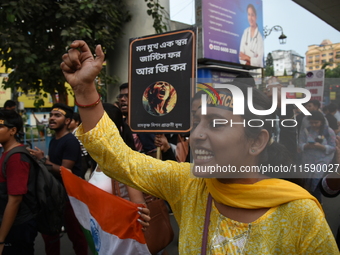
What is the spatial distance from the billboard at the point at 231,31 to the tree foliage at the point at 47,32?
653 cm

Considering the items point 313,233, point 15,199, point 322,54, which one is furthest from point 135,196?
point 322,54

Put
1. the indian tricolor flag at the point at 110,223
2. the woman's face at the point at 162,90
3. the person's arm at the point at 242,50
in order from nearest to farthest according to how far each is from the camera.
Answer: the indian tricolor flag at the point at 110,223 → the woman's face at the point at 162,90 → the person's arm at the point at 242,50

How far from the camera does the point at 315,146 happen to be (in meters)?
2.06

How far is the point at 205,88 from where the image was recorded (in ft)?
4.39

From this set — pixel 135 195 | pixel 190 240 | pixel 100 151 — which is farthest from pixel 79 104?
pixel 135 195

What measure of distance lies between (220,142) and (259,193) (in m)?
0.23

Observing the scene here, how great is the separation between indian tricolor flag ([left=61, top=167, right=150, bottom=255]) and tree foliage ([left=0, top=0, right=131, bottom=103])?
2958 millimetres

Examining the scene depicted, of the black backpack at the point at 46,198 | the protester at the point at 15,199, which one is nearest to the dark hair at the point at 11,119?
the protester at the point at 15,199

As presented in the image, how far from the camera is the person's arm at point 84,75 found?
4.03 feet

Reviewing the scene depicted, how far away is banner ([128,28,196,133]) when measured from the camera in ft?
8.46

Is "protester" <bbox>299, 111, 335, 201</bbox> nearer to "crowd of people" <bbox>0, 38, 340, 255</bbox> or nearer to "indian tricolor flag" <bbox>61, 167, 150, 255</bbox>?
"crowd of people" <bbox>0, 38, 340, 255</bbox>

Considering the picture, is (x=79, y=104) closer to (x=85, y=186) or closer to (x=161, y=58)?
(x=85, y=186)

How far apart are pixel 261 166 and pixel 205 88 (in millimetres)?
391

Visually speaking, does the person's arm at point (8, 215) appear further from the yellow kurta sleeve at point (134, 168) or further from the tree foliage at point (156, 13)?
the tree foliage at point (156, 13)
